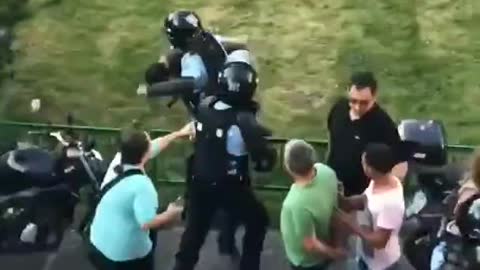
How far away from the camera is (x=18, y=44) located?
15172 mm

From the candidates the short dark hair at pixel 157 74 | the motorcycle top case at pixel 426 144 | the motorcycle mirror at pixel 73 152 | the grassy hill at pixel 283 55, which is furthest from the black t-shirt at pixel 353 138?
the grassy hill at pixel 283 55

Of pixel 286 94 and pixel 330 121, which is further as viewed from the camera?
pixel 286 94

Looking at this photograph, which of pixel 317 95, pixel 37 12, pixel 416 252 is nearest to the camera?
pixel 416 252

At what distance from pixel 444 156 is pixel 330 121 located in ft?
3.00

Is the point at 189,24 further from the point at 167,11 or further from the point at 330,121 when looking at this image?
the point at 167,11

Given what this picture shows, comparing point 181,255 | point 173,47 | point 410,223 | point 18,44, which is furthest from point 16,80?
point 410,223

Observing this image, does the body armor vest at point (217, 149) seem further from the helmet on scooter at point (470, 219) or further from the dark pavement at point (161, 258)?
the helmet on scooter at point (470, 219)

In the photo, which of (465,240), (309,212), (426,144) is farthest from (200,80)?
(465,240)

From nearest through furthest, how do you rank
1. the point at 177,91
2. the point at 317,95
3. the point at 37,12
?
1. the point at 177,91
2. the point at 317,95
3. the point at 37,12

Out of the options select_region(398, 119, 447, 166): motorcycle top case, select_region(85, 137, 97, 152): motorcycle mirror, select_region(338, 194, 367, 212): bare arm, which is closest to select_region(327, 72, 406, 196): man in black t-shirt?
select_region(398, 119, 447, 166): motorcycle top case

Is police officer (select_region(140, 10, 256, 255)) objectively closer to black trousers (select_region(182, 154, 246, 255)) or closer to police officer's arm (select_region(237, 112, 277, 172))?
black trousers (select_region(182, 154, 246, 255))

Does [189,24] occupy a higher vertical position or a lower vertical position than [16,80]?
higher

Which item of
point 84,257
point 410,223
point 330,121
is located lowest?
point 84,257

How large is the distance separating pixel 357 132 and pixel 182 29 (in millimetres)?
1847
